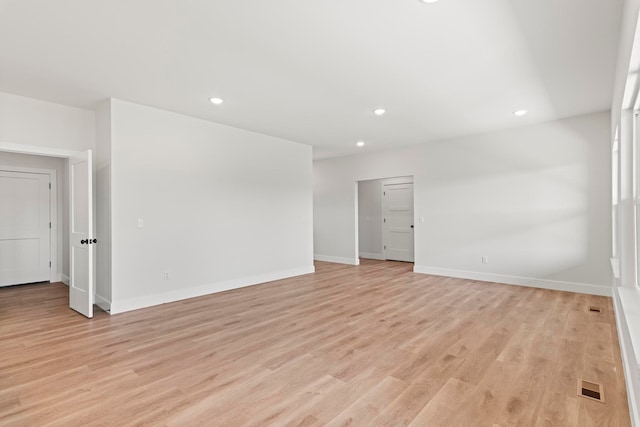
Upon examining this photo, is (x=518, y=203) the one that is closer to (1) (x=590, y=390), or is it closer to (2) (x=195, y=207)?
(1) (x=590, y=390)

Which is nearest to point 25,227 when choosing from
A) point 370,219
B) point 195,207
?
point 195,207

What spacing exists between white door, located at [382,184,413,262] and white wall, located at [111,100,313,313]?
3039mm

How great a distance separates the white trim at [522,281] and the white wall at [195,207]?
9.04ft

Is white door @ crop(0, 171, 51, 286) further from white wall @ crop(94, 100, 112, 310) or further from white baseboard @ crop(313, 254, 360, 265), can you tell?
white baseboard @ crop(313, 254, 360, 265)

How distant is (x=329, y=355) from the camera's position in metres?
2.75

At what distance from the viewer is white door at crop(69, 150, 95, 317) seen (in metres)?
3.83

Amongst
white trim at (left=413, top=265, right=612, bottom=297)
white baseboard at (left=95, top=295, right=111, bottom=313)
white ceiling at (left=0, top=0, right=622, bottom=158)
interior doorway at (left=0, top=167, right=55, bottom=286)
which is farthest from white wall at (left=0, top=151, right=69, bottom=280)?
white trim at (left=413, top=265, right=612, bottom=297)

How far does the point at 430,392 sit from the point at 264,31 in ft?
9.67

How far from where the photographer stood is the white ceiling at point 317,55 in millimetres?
2279

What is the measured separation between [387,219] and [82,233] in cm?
665

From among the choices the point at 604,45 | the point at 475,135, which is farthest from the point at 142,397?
the point at 475,135

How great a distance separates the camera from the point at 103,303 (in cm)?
416

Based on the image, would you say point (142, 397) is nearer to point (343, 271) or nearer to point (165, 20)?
point (165, 20)

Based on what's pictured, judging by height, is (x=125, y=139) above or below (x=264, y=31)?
below
